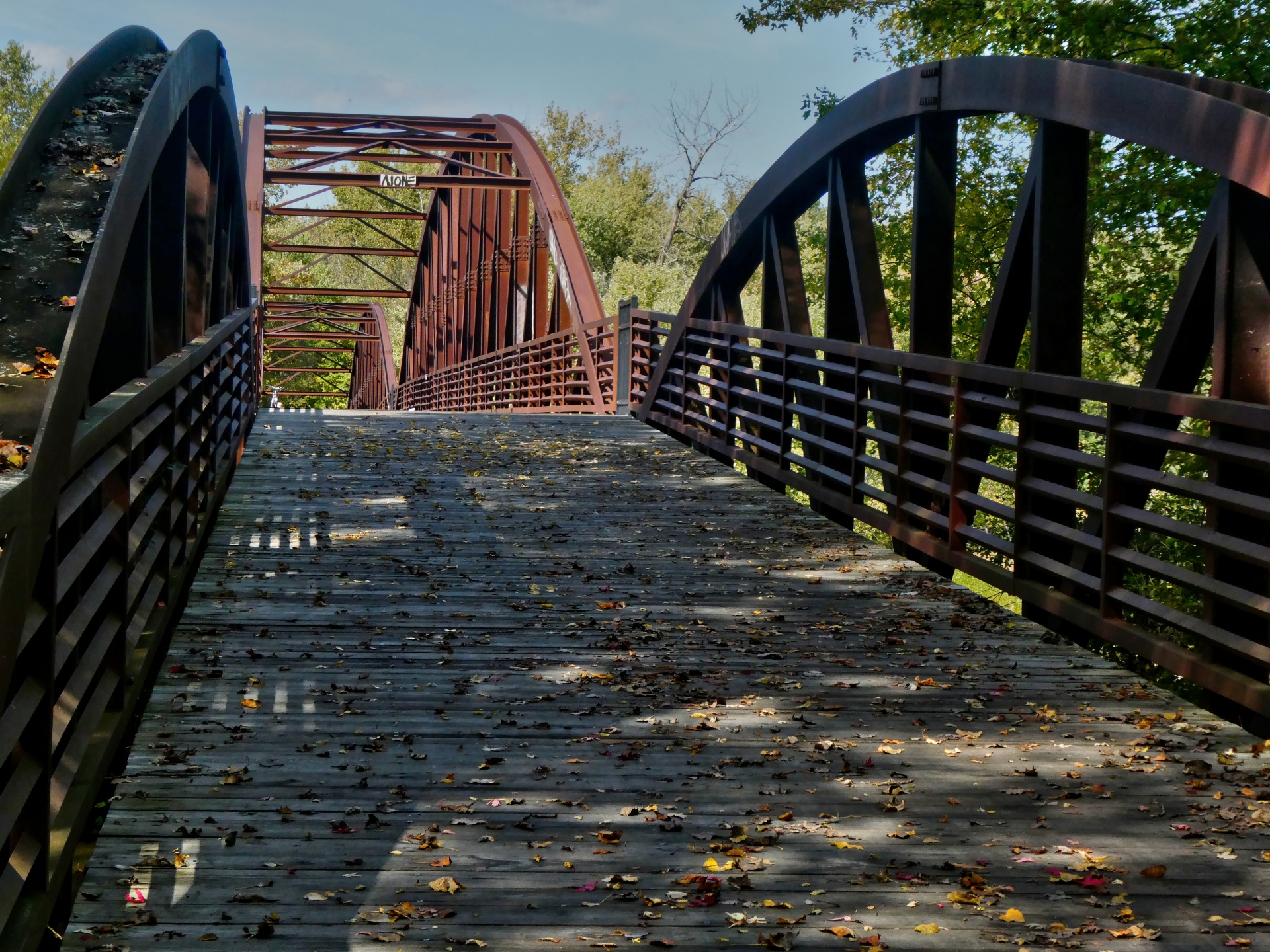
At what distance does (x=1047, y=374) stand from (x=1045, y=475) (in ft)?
1.93

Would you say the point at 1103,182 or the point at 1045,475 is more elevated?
the point at 1103,182

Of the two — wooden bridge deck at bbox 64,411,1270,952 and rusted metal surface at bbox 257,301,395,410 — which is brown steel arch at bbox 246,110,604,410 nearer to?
rusted metal surface at bbox 257,301,395,410

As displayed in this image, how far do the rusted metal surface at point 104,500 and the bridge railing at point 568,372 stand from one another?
849 centimetres

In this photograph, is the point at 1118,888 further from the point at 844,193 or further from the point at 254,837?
the point at 844,193

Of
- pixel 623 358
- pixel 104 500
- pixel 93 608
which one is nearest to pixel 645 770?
pixel 93 608

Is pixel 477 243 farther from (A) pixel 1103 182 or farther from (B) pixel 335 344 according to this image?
(B) pixel 335 344

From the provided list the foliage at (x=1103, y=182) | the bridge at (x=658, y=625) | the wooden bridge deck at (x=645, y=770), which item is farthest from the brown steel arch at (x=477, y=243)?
the wooden bridge deck at (x=645, y=770)

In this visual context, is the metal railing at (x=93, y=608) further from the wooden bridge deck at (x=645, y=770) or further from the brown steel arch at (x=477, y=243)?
the brown steel arch at (x=477, y=243)

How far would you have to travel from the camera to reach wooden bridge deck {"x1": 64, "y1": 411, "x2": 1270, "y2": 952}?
11.1 ft

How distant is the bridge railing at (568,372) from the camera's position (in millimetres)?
16016

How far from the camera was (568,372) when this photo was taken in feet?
63.8

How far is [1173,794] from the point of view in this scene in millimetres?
4234

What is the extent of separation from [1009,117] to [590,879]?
18803mm

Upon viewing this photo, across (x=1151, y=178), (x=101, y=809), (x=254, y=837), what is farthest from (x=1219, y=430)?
(x=1151, y=178)
